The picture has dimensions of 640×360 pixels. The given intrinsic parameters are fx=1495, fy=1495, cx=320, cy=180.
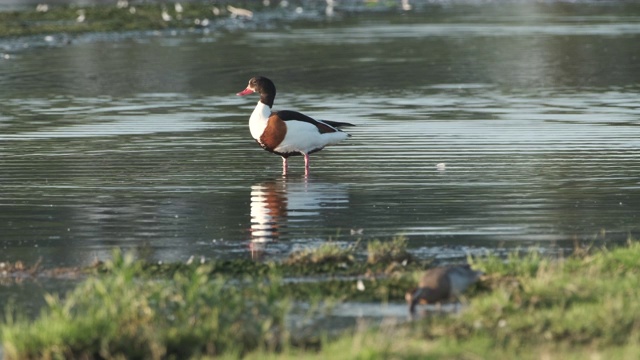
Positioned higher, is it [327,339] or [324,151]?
[327,339]

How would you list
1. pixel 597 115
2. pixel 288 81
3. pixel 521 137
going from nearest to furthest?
1. pixel 521 137
2. pixel 597 115
3. pixel 288 81

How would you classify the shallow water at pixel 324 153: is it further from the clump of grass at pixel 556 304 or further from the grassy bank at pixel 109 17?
the grassy bank at pixel 109 17

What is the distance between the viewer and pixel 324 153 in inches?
825

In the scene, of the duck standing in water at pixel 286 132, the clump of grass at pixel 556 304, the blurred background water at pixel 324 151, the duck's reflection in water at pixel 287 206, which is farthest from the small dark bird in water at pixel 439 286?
the duck standing in water at pixel 286 132

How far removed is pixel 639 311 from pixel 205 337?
270 centimetres

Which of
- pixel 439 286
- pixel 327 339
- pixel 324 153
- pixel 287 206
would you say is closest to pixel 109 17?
pixel 324 153

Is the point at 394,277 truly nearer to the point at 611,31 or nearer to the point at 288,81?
the point at 288,81

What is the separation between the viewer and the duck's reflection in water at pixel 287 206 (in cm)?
1366

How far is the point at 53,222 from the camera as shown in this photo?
47.6 feet

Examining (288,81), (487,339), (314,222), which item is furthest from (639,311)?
(288,81)

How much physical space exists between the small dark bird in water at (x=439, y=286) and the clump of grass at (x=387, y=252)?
4.54 ft

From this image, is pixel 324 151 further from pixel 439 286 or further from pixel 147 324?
pixel 147 324

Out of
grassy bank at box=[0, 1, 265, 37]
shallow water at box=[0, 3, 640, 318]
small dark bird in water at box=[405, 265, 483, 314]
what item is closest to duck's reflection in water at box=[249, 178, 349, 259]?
shallow water at box=[0, 3, 640, 318]

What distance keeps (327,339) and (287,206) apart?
6426 mm
